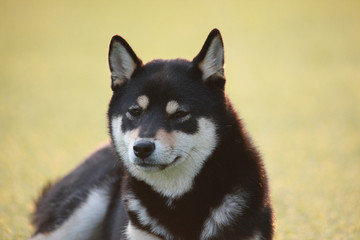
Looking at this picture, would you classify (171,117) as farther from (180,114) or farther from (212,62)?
(212,62)

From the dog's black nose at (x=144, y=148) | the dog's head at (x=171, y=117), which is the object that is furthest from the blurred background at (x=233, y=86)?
the dog's black nose at (x=144, y=148)

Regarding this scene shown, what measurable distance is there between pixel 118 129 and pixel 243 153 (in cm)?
84

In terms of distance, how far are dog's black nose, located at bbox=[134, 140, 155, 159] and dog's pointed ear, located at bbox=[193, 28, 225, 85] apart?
1.98 feet

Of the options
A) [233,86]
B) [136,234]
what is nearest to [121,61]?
[136,234]

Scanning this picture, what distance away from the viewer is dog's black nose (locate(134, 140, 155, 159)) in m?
3.12

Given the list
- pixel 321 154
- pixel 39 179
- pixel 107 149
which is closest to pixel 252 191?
pixel 107 149

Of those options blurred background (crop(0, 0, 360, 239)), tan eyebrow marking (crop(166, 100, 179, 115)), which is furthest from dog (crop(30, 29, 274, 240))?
blurred background (crop(0, 0, 360, 239))

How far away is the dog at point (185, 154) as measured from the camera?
3.21 meters

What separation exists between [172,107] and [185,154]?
31cm

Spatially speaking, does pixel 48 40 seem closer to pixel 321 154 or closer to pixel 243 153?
pixel 321 154

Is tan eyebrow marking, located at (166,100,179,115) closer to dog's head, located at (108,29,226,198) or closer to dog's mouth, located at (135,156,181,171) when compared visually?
dog's head, located at (108,29,226,198)

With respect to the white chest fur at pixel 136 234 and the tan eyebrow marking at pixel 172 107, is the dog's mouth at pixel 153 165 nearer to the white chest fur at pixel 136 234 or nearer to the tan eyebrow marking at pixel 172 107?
the tan eyebrow marking at pixel 172 107

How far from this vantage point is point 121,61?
362 centimetres

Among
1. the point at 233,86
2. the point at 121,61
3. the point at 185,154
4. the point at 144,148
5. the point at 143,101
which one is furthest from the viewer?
the point at 233,86
